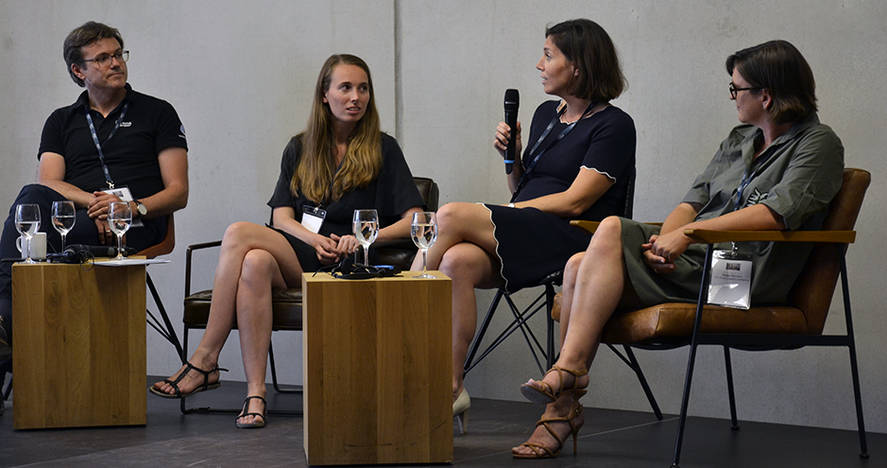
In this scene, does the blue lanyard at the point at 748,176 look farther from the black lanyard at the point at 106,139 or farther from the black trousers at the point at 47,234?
the black lanyard at the point at 106,139

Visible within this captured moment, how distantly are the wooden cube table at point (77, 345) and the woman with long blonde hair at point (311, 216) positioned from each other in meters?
0.17

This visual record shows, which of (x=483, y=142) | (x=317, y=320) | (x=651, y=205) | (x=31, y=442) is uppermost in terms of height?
(x=483, y=142)

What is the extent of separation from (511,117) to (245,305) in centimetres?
117

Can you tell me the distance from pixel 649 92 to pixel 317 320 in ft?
6.35

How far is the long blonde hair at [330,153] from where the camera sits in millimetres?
3941

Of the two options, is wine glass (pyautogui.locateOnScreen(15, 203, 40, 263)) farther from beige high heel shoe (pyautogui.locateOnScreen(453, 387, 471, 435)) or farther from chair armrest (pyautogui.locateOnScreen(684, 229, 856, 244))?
chair armrest (pyautogui.locateOnScreen(684, 229, 856, 244))

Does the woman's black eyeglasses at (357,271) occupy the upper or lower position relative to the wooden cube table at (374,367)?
upper

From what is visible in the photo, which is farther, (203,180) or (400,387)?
(203,180)

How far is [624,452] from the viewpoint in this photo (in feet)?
10.2

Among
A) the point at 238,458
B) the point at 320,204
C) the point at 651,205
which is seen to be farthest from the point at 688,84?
the point at 238,458

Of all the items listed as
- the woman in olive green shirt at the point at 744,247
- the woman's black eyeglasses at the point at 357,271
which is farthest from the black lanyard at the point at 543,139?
the woman's black eyeglasses at the point at 357,271

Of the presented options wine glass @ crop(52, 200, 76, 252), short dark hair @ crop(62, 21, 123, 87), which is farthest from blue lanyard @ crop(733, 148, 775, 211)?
short dark hair @ crop(62, 21, 123, 87)

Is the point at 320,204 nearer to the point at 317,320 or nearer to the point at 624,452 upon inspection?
the point at 317,320

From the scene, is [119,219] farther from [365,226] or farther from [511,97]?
[511,97]
